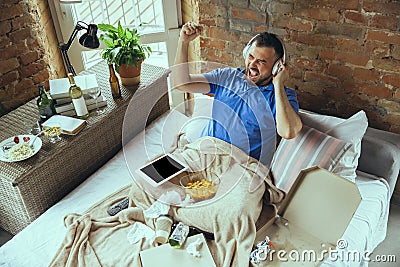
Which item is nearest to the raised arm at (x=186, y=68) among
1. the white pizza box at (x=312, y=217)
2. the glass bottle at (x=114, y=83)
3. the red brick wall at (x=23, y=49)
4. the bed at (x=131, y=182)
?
the bed at (x=131, y=182)

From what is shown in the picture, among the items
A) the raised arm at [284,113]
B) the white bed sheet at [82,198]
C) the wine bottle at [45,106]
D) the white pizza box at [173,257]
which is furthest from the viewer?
the wine bottle at [45,106]

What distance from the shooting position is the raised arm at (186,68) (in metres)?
1.91

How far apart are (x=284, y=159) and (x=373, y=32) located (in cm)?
76

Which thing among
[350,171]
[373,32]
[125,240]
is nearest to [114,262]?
[125,240]

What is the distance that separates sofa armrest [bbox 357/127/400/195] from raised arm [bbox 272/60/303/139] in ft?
1.32

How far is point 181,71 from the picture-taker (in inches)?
77.6

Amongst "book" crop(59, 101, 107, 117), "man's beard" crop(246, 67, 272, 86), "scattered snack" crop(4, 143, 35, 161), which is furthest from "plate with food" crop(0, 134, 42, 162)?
"man's beard" crop(246, 67, 272, 86)

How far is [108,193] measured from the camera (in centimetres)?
192

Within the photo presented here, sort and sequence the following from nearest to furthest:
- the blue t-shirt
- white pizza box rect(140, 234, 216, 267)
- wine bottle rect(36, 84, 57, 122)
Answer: white pizza box rect(140, 234, 216, 267), the blue t-shirt, wine bottle rect(36, 84, 57, 122)

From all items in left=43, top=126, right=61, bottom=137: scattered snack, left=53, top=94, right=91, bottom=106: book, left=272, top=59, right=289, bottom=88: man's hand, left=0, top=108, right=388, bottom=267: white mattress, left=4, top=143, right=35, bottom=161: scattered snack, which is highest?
left=272, top=59, right=289, bottom=88: man's hand

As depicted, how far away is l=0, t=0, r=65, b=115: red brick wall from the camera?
2.30 m

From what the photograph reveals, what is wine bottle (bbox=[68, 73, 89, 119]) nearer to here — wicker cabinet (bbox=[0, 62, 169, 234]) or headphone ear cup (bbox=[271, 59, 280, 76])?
wicker cabinet (bbox=[0, 62, 169, 234])

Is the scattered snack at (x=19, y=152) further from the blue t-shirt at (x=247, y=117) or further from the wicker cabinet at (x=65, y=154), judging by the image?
the blue t-shirt at (x=247, y=117)

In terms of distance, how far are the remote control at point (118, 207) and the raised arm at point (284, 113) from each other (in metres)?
0.79
